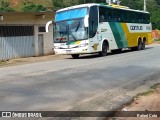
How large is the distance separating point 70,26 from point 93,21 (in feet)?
4.99

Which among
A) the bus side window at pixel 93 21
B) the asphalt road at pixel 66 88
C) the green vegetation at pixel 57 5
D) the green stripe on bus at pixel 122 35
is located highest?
the green vegetation at pixel 57 5

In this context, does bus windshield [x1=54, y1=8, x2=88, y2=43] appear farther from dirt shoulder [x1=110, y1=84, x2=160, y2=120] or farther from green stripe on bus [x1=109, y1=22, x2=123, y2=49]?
dirt shoulder [x1=110, y1=84, x2=160, y2=120]

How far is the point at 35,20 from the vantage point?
3011cm

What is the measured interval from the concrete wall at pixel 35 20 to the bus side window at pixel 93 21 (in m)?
6.55

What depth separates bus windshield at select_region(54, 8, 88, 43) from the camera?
23.0 meters

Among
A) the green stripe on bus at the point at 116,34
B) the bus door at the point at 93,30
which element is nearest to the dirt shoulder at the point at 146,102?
the bus door at the point at 93,30

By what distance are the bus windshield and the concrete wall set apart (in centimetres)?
448

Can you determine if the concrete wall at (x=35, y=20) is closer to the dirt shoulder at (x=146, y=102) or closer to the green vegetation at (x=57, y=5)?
the dirt shoulder at (x=146, y=102)

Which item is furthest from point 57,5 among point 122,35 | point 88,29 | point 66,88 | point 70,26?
point 66,88

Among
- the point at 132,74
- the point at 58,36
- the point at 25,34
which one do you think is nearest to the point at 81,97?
the point at 132,74

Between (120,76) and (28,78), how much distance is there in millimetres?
3404

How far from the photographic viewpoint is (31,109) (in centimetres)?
802

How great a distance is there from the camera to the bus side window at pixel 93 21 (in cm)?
2320

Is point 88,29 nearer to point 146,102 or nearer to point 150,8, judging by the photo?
point 146,102
